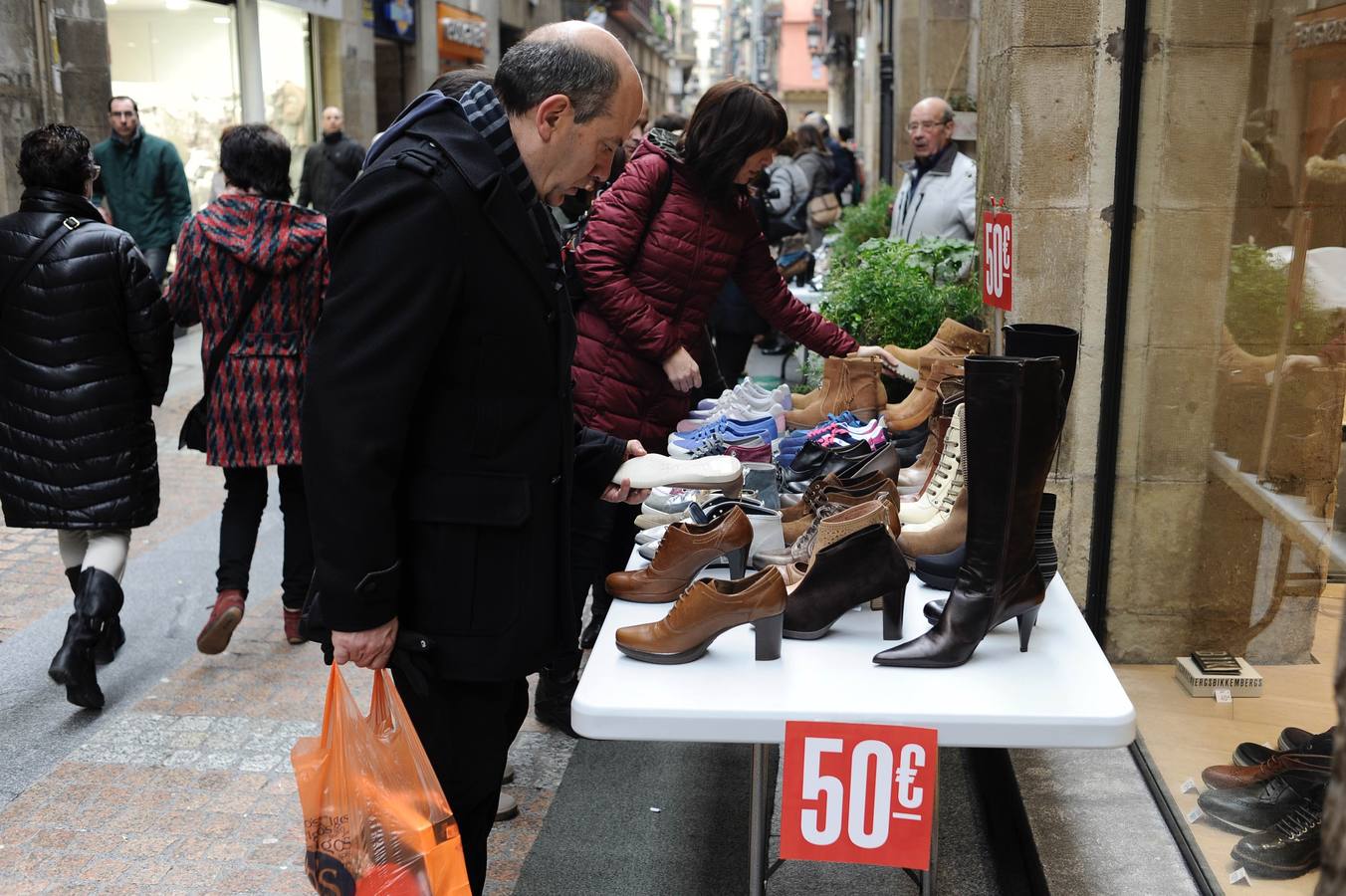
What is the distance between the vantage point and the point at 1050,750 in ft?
13.0

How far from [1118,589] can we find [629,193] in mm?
2063

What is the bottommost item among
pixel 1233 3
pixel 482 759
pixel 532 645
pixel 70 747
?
pixel 70 747

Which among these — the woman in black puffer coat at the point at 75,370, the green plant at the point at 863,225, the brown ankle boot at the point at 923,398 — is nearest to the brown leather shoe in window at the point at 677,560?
the brown ankle boot at the point at 923,398

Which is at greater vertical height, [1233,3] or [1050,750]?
A: [1233,3]

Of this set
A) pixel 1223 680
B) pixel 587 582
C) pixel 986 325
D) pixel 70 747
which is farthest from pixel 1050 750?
pixel 70 747

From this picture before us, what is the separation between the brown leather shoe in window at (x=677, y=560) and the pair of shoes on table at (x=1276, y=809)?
53.9 inches

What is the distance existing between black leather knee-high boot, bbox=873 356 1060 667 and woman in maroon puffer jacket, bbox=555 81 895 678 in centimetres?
185

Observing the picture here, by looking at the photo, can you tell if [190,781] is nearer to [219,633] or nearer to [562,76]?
[219,633]

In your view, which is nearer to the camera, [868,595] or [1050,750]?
[868,595]

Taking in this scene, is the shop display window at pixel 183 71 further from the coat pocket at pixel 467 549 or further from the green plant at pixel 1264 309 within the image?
the coat pocket at pixel 467 549

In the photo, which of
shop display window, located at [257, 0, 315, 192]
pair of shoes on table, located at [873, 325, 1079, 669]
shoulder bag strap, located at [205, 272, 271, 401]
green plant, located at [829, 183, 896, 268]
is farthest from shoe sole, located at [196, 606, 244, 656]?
shop display window, located at [257, 0, 315, 192]

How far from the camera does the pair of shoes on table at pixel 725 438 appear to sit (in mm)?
3910

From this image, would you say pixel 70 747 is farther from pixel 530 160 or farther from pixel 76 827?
pixel 530 160

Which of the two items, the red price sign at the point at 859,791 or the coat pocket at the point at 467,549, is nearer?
the red price sign at the point at 859,791
